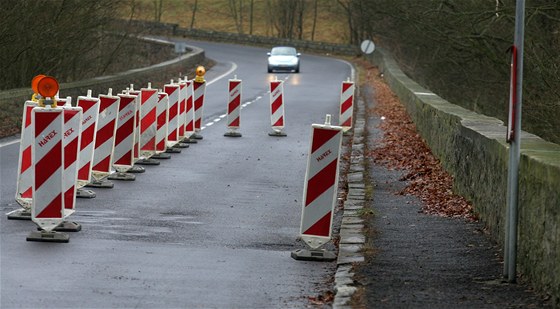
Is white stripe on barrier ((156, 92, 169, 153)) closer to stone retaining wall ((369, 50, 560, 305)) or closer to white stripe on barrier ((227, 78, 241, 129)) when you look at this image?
stone retaining wall ((369, 50, 560, 305))

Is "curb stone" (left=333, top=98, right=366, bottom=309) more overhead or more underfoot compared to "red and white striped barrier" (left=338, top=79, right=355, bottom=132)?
more overhead

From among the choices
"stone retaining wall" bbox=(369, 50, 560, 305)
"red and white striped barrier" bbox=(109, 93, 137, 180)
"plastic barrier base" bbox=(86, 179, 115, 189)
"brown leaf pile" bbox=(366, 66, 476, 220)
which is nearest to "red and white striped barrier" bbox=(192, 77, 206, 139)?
"brown leaf pile" bbox=(366, 66, 476, 220)

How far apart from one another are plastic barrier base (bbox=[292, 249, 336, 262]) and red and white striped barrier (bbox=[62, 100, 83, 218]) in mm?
2296

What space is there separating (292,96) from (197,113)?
18.7m

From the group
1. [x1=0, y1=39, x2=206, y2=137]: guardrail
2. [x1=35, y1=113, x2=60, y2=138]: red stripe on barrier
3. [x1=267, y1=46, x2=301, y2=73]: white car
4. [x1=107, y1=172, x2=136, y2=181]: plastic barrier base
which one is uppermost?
[x1=35, y1=113, x2=60, y2=138]: red stripe on barrier

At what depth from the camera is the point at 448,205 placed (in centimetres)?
1367

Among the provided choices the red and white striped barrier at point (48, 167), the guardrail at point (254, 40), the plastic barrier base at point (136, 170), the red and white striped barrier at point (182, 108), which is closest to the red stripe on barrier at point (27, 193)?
the red and white striped barrier at point (48, 167)

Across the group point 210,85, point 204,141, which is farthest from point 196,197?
point 210,85

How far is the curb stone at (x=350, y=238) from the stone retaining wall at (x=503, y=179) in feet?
3.72

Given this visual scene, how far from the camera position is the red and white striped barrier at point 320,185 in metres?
10.8

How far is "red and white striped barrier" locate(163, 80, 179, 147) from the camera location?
20.5 meters

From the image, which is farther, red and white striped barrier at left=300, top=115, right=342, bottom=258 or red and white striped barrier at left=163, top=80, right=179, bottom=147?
red and white striped barrier at left=163, top=80, right=179, bottom=147

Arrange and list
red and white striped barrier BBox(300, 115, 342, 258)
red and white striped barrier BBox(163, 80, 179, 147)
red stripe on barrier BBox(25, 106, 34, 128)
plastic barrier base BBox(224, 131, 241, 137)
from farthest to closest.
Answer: plastic barrier base BBox(224, 131, 241, 137)
red and white striped barrier BBox(163, 80, 179, 147)
red stripe on barrier BBox(25, 106, 34, 128)
red and white striped barrier BBox(300, 115, 342, 258)

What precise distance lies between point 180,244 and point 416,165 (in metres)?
7.54
